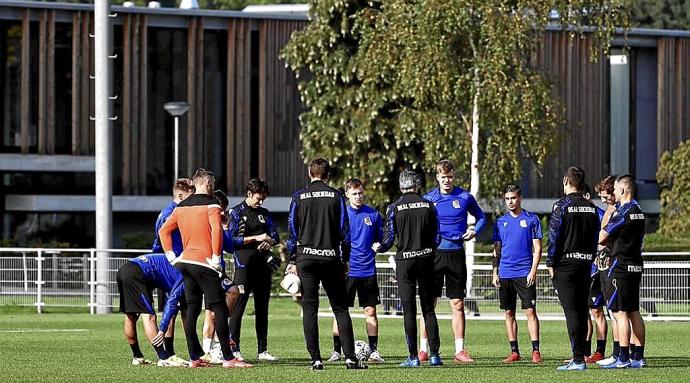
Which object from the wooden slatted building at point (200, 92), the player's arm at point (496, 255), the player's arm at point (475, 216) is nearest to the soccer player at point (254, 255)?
the player's arm at point (475, 216)

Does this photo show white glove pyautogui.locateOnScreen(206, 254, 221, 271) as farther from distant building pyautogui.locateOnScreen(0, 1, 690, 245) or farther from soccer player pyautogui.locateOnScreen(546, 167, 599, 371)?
distant building pyautogui.locateOnScreen(0, 1, 690, 245)

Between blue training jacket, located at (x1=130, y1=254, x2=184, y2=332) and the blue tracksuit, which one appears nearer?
blue training jacket, located at (x1=130, y1=254, x2=184, y2=332)

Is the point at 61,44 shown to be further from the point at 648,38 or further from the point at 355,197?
the point at 355,197

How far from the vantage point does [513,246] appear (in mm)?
18234

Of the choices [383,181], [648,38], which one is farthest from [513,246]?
[648,38]

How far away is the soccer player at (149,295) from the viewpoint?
16.9m

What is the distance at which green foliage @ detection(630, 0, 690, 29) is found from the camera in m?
103

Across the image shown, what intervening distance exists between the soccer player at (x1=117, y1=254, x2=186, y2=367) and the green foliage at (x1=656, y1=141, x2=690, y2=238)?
95.0ft

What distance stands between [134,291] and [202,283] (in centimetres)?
106

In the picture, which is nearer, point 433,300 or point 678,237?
point 433,300

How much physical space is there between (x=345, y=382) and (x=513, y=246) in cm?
412

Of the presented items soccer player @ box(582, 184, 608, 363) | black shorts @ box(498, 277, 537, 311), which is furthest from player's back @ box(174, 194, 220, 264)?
soccer player @ box(582, 184, 608, 363)

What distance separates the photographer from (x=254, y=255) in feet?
59.7

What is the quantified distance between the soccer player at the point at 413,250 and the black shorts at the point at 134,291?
2.65 metres
